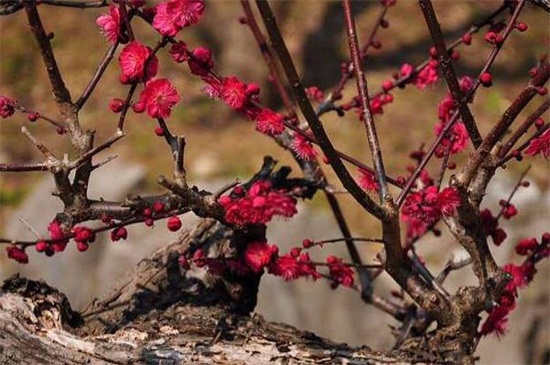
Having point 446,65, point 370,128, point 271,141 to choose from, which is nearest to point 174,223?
point 370,128

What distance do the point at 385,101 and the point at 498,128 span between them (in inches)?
36.5

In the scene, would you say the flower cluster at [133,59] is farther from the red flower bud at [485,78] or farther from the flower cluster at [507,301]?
the flower cluster at [507,301]

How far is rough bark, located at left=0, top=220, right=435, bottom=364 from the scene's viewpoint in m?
2.16

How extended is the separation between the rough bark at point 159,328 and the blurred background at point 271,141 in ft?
5.68

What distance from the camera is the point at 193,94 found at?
25.7 ft

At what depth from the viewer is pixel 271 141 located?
729cm

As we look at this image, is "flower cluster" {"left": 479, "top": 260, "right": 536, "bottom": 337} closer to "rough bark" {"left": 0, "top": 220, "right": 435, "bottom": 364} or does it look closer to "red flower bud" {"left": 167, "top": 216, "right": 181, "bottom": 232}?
"rough bark" {"left": 0, "top": 220, "right": 435, "bottom": 364}

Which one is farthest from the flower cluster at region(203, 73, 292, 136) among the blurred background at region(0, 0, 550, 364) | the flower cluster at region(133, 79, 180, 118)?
the blurred background at region(0, 0, 550, 364)

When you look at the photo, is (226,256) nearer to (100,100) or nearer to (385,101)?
(385,101)

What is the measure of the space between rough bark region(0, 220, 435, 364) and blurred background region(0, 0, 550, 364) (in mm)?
1731

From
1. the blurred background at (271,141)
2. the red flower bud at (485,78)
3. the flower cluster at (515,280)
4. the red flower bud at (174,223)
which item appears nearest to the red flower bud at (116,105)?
the red flower bud at (174,223)

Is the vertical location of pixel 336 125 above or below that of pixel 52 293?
above

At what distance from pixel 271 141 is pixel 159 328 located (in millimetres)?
4961

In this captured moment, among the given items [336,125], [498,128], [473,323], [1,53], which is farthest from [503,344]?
[1,53]
